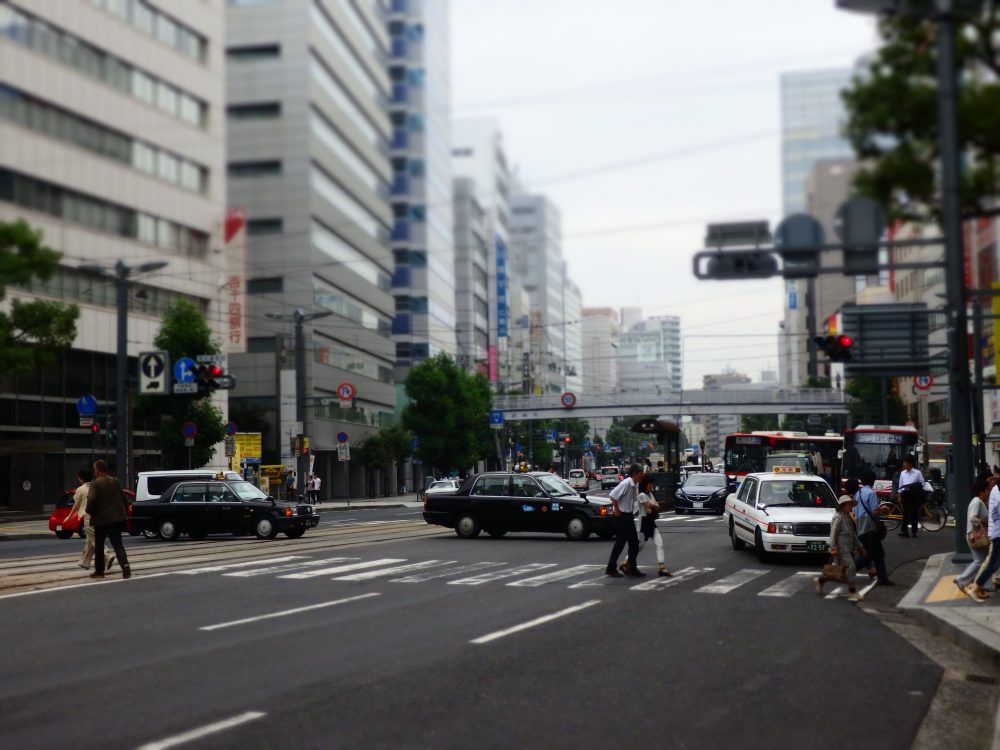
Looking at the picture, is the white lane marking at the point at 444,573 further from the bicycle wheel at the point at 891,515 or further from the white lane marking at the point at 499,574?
the bicycle wheel at the point at 891,515

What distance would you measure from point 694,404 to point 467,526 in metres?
65.7

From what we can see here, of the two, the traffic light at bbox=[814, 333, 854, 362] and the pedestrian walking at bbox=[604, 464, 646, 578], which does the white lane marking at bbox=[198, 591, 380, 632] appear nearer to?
the pedestrian walking at bbox=[604, 464, 646, 578]

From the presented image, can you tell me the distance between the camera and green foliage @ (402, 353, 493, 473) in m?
77.1

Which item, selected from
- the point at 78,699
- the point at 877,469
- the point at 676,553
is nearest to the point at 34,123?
the point at 676,553

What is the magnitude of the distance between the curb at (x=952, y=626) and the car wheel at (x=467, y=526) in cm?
1301

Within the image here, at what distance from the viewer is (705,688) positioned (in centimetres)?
917

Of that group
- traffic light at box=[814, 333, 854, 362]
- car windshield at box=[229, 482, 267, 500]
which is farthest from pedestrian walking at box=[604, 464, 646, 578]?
car windshield at box=[229, 482, 267, 500]

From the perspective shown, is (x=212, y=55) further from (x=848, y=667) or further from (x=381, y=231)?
(x=848, y=667)

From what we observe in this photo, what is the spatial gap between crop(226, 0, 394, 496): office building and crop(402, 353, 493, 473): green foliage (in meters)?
4.52

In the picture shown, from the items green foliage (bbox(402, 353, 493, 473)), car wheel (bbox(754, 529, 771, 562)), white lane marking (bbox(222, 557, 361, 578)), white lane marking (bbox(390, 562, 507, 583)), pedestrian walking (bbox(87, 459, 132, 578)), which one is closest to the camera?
pedestrian walking (bbox(87, 459, 132, 578))

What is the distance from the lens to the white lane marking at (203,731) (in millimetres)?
7148

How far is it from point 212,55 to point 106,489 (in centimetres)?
4018

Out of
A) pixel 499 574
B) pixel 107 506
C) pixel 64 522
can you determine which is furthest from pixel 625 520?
pixel 64 522

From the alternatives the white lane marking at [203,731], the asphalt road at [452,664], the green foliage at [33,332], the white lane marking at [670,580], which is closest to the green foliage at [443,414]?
the green foliage at [33,332]
